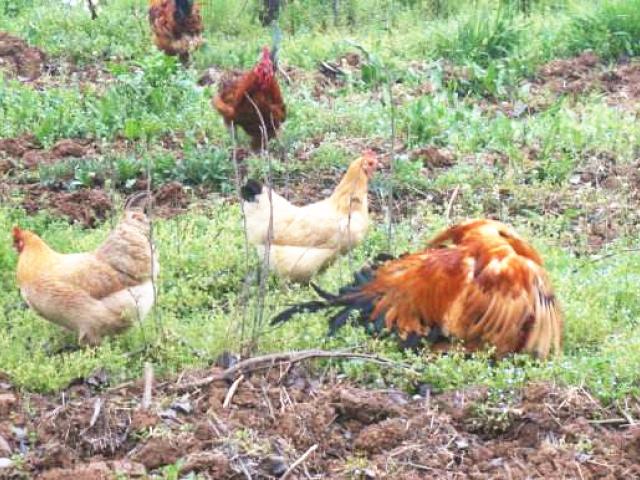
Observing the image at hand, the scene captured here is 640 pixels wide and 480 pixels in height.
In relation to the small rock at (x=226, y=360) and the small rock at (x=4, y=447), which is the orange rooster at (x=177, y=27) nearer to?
the small rock at (x=226, y=360)

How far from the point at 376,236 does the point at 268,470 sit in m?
3.30

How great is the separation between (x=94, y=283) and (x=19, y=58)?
6.87 meters

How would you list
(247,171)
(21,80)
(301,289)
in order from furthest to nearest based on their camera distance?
(21,80)
(247,171)
(301,289)

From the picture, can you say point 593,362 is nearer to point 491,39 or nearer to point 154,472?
point 154,472

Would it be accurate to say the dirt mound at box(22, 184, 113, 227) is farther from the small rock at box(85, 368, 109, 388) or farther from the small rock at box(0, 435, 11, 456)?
the small rock at box(0, 435, 11, 456)

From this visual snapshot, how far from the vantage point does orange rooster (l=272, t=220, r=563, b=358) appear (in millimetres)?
5855

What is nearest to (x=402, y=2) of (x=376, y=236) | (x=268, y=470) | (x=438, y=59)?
(x=438, y=59)

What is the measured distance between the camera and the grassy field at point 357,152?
→ 237 inches

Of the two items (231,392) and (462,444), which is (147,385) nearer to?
(231,392)

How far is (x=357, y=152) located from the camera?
956 cm

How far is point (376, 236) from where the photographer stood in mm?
7902

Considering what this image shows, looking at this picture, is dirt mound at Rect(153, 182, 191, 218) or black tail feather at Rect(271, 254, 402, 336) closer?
black tail feather at Rect(271, 254, 402, 336)

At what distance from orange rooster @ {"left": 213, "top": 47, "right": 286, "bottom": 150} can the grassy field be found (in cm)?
21

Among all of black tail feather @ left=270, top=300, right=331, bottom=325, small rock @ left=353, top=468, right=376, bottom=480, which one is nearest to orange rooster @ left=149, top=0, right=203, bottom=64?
black tail feather @ left=270, top=300, right=331, bottom=325
